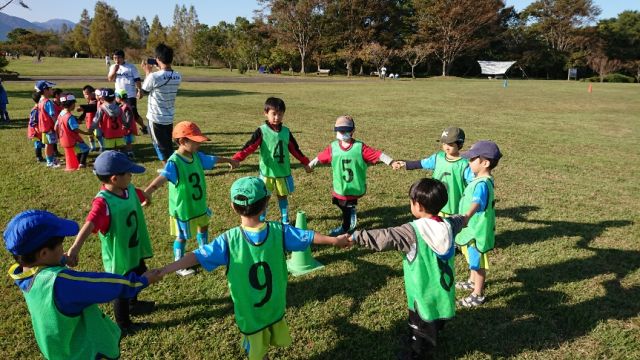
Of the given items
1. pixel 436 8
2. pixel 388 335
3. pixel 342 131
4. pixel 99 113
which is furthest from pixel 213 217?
pixel 436 8

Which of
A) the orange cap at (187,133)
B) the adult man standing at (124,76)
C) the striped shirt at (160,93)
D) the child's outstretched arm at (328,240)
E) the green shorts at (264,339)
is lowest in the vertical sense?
the green shorts at (264,339)

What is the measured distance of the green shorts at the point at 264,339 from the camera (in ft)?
10.2

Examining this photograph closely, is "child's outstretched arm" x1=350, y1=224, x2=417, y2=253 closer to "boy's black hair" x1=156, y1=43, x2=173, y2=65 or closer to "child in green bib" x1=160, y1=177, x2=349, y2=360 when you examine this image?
"child in green bib" x1=160, y1=177, x2=349, y2=360

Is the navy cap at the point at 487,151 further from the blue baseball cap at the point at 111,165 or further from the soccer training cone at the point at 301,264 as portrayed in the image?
the blue baseball cap at the point at 111,165

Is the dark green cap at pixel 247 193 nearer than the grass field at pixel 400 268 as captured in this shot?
Yes

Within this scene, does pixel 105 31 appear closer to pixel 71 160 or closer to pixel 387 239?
pixel 71 160

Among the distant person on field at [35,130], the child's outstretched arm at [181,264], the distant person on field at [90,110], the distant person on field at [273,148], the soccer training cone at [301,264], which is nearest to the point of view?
the child's outstretched arm at [181,264]

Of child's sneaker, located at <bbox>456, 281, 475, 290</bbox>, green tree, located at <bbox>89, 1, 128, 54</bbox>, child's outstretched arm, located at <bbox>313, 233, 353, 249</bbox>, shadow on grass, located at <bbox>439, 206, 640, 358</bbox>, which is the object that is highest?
green tree, located at <bbox>89, 1, 128, 54</bbox>

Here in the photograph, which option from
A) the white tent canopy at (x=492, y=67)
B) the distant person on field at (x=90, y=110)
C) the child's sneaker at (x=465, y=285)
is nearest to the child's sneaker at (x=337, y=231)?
the child's sneaker at (x=465, y=285)

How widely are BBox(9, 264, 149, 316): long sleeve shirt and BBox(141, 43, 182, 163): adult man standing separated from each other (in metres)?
5.67

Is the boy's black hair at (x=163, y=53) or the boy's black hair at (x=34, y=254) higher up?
the boy's black hair at (x=163, y=53)

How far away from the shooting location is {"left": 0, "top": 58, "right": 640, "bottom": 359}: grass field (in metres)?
3.89

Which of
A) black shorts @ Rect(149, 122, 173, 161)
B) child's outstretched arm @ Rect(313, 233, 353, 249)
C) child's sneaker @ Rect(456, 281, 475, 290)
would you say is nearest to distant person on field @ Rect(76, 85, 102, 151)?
black shorts @ Rect(149, 122, 173, 161)

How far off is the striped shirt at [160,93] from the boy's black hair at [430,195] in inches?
236
